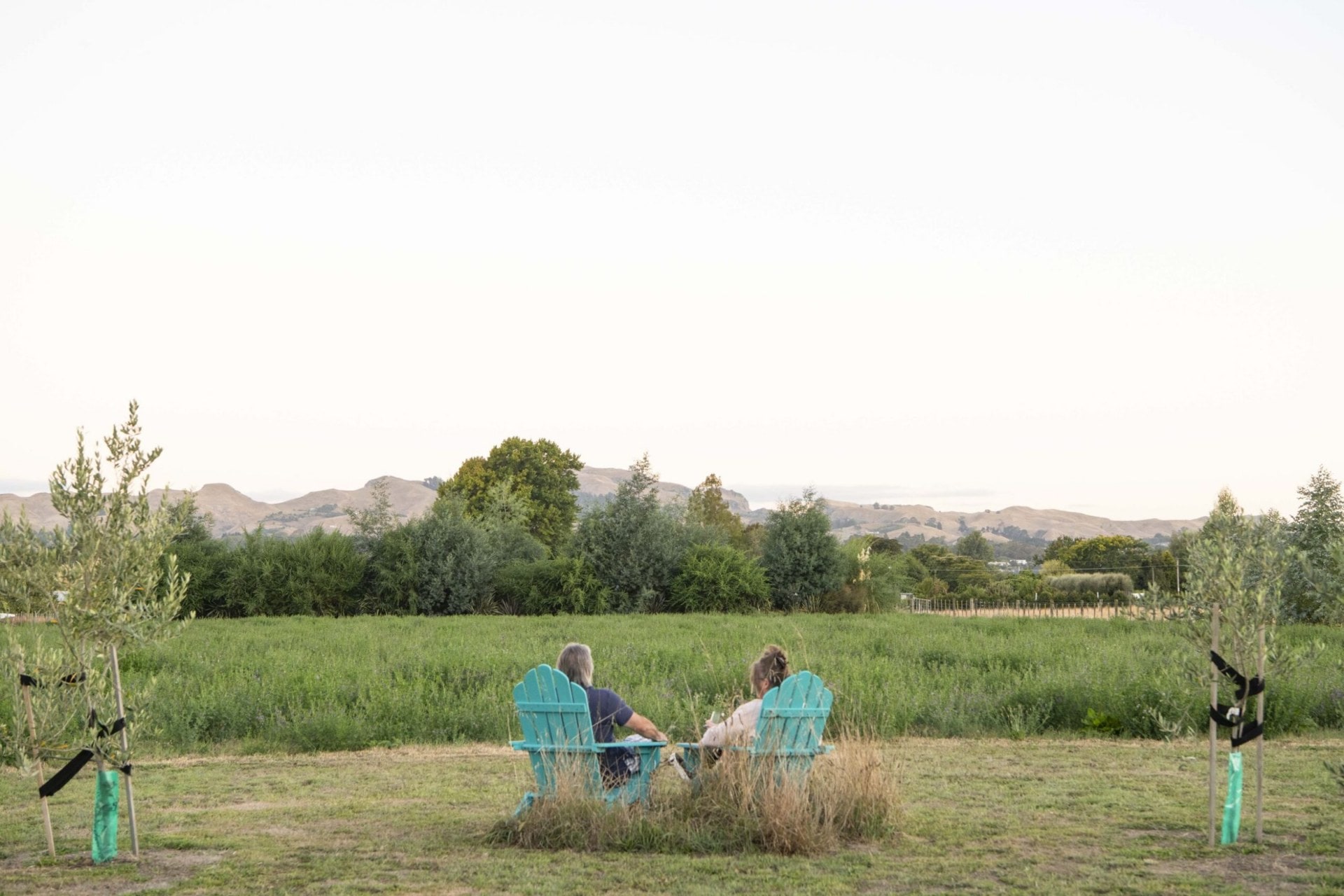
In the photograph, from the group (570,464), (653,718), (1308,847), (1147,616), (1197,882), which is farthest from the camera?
(570,464)

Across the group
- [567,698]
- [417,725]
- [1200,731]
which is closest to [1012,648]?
[1200,731]

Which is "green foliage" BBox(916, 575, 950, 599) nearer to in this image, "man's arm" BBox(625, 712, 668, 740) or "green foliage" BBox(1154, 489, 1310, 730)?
"green foliage" BBox(1154, 489, 1310, 730)

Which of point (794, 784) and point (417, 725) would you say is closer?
point (794, 784)

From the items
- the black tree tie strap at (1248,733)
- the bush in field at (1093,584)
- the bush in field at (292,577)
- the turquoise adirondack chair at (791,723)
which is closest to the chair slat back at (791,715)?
the turquoise adirondack chair at (791,723)

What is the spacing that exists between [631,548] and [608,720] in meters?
25.5

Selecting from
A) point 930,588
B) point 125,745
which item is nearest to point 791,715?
point 125,745

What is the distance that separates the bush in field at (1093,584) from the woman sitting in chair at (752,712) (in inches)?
1600

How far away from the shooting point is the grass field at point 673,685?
11.7 metres

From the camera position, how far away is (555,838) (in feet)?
21.8

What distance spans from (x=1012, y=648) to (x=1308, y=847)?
10346 millimetres

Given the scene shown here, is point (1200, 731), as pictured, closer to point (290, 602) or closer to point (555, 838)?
point (555, 838)

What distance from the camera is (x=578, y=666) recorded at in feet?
23.1

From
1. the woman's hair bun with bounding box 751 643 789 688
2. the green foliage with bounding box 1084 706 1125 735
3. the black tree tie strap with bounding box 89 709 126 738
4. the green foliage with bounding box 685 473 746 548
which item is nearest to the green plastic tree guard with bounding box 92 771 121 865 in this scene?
the black tree tie strap with bounding box 89 709 126 738

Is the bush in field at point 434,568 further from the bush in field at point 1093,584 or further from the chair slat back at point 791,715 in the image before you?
the chair slat back at point 791,715
